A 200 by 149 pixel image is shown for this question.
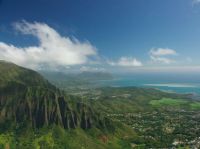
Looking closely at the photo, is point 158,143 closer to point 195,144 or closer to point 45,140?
point 195,144

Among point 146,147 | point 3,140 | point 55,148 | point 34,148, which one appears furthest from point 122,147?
point 3,140

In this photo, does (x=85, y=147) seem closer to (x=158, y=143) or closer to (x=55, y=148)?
(x=55, y=148)

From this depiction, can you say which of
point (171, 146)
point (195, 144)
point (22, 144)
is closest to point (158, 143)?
point (171, 146)

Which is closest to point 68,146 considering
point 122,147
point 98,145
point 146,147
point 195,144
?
point 98,145

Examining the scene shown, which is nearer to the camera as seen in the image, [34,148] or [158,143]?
[34,148]

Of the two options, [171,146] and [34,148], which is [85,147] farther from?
[171,146]

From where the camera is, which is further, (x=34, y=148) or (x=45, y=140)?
(x=45, y=140)
